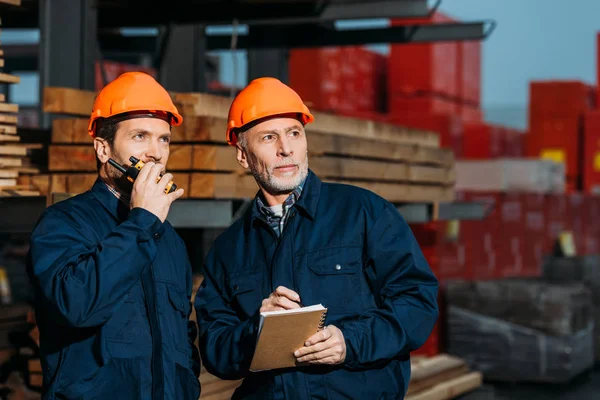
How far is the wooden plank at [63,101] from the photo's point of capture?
532 centimetres

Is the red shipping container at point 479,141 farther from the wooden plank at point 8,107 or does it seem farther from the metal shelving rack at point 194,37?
the wooden plank at point 8,107

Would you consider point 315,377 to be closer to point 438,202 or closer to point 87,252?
point 87,252

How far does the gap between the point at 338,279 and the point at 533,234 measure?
9.27 m

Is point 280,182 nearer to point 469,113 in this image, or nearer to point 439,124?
point 439,124

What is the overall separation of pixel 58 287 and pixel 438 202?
6.18 m

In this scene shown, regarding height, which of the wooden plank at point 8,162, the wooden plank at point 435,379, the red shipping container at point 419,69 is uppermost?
the red shipping container at point 419,69

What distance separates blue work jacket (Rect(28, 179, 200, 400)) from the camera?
9.04ft

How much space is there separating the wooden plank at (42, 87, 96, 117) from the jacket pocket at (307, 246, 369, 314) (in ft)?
8.60

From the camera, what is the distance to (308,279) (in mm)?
3207

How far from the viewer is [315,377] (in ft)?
10.3

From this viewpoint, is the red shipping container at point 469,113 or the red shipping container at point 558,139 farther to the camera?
the red shipping container at point 469,113

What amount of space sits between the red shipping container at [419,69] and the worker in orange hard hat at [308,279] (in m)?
12.0

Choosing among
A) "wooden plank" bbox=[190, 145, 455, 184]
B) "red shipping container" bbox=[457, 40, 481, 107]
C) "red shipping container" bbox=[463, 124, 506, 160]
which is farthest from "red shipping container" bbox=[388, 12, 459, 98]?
"wooden plank" bbox=[190, 145, 455, 184]

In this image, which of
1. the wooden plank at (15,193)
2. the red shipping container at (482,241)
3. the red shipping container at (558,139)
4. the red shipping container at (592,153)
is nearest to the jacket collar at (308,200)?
the wooden plank at (15,193)
